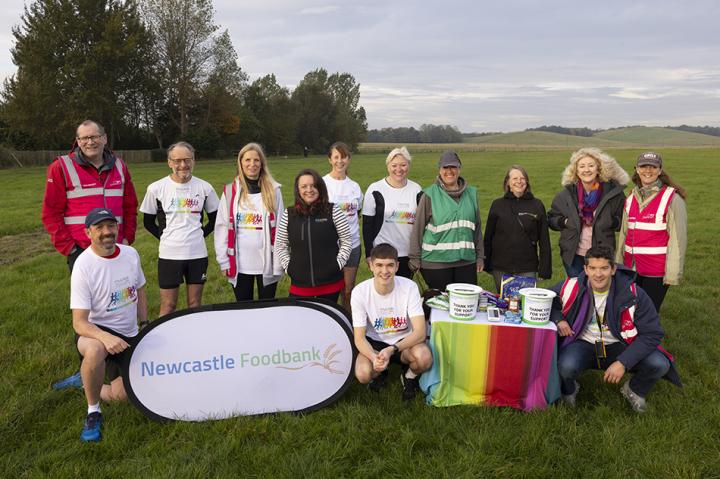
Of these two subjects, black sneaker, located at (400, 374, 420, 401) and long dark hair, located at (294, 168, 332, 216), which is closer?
black sneaker, located at (400, 374, 420, 401)

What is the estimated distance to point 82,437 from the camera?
356 cm

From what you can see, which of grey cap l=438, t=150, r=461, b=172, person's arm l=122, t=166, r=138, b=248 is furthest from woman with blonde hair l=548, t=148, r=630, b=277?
person's arm l=122, t=166, r=138, b=248

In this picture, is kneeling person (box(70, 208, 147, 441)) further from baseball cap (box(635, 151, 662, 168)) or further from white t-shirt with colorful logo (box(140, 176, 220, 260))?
baseball cap (box(635, 151, 662, 168))

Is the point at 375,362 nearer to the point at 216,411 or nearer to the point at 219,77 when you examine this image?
the point at 216,411

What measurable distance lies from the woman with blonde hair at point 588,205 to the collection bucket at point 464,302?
154cm

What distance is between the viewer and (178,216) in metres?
4.77

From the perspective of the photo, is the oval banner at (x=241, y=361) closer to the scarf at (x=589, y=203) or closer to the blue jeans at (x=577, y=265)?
the blue jeans at (x=577, y=265)

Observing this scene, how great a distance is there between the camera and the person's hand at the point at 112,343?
3643mm

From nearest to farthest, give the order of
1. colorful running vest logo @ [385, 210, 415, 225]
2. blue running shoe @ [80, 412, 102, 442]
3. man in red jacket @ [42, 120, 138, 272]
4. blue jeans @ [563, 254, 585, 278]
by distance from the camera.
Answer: blue running shoe @ [80, 412, 102, 442], man in red jacket @ [42, 120, 138, 272], blue jeans @ [563, 254, 585, 278], colorful running vest logo @ [385, 210, 415, 225]

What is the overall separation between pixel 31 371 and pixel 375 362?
3.22m

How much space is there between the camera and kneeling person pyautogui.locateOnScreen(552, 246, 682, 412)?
12.9 ft

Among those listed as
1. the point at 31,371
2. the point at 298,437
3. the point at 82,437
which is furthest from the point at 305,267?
the point at 31,371

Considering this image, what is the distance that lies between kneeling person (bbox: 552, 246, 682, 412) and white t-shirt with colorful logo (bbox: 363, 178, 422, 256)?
65.7 inches

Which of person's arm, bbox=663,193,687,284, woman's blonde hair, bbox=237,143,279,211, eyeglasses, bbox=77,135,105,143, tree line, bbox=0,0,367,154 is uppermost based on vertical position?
tree line, bbox=0,0,367,154
